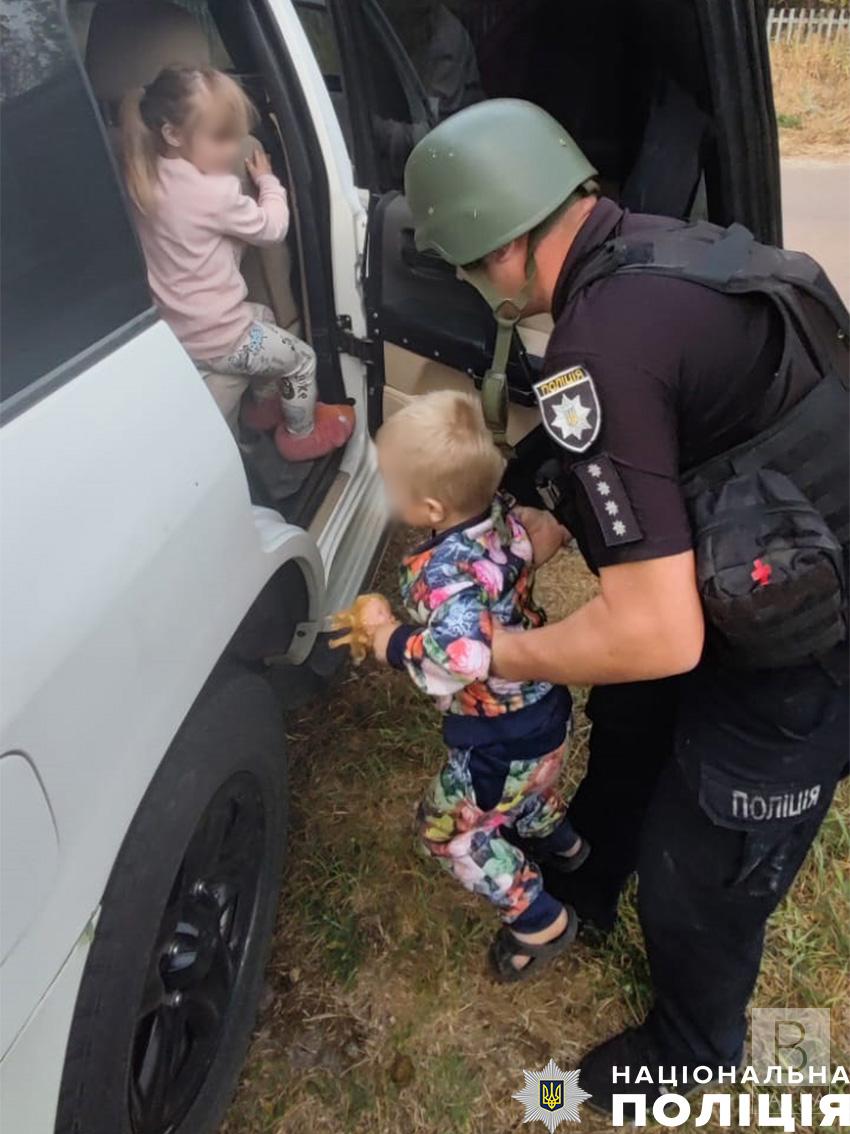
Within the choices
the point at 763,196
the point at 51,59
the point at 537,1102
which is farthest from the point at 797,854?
the point at 51,59

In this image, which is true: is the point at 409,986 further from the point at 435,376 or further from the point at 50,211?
the point at 50,211

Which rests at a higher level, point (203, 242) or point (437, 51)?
point (437, 51)

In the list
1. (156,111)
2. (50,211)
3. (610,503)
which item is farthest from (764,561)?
(156,111)

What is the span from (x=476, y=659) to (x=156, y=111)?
168cm

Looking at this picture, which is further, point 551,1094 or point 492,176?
point 551,1094

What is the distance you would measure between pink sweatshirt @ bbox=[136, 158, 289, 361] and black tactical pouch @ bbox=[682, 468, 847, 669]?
163cm

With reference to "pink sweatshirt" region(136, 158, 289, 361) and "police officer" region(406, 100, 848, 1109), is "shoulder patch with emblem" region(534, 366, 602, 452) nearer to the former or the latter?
"police officer" region(406, 100, 848, 1109)

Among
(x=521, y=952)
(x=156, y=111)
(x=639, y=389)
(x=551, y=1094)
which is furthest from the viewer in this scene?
(x=156, y=111)

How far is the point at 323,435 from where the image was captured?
111 inches

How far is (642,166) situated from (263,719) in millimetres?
1676

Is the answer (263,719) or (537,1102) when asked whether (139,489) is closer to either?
(263,719)

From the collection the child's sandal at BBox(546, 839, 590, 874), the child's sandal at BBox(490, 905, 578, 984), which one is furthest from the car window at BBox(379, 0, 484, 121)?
the child's sandal at BBox(490, 905, 578, 984)

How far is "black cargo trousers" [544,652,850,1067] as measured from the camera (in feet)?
4.97

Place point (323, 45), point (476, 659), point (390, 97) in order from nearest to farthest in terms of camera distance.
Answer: point (476, 659) → point (390, 97) → point (323, 45)
